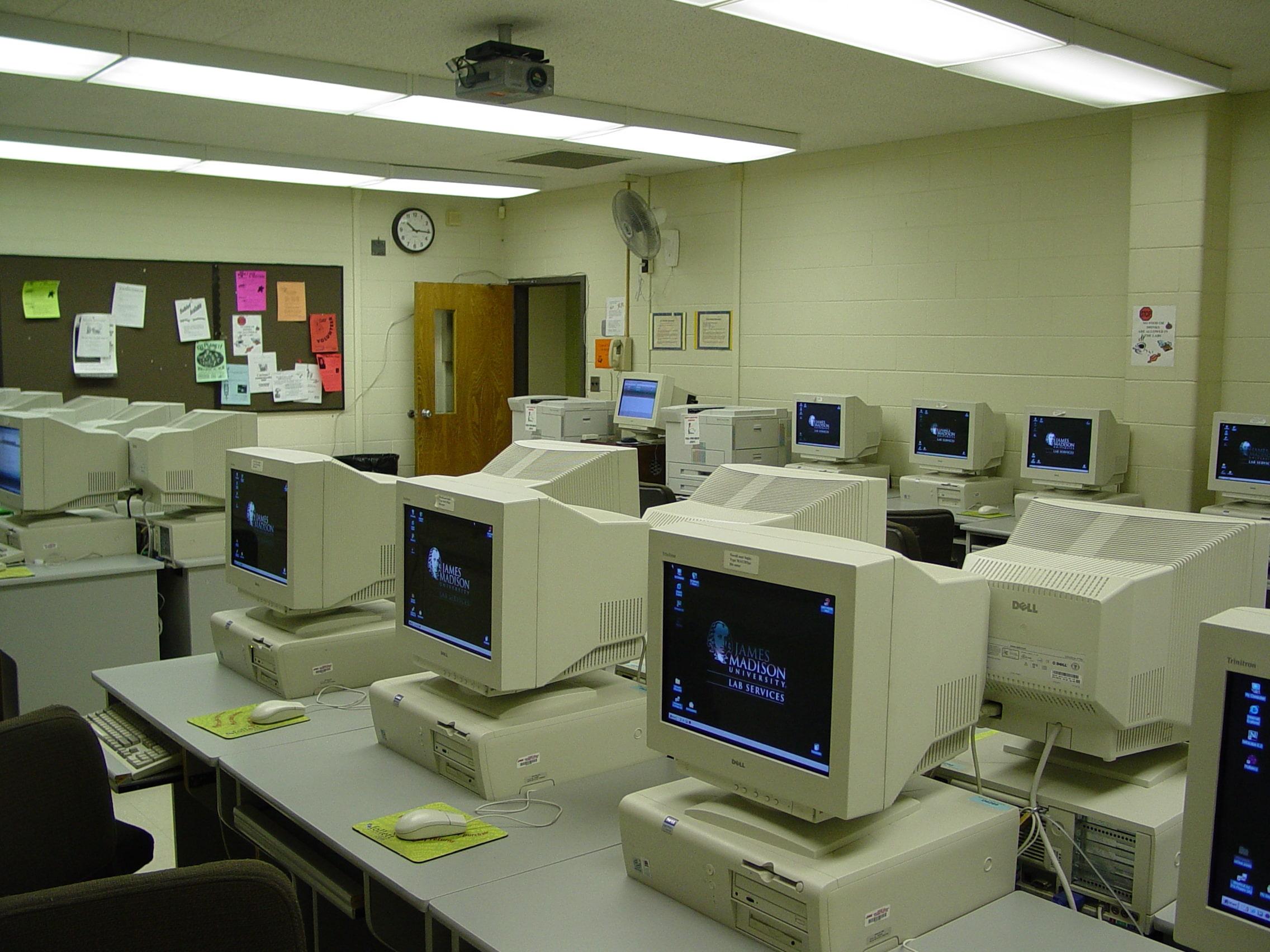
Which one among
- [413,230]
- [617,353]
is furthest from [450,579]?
[413,230]

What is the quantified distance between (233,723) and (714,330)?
503 cm

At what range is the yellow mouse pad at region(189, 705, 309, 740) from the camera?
249 centimetres

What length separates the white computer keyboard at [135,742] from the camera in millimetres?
2533

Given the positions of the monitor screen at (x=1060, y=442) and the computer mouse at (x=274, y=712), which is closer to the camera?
the computer mouse at (x=274, y=712)

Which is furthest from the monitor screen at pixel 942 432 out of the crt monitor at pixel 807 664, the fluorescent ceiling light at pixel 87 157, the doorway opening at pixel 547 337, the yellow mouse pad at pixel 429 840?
the fluorescent ceiling light at pixel 87 157

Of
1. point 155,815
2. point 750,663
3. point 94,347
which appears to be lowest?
point 155,815

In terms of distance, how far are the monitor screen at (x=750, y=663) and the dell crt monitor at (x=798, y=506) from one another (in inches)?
13.5

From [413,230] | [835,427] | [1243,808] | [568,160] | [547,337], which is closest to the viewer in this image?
[1243,808]

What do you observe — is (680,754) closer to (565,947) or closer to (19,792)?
(565,947)

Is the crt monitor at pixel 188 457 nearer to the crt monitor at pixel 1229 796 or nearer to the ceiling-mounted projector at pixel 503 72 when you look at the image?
the ceiling-mounted projector at pixel 503 72

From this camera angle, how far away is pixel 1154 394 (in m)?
4.96

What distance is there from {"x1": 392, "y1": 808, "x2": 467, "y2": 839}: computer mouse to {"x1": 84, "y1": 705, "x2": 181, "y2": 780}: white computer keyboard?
886 millimetres

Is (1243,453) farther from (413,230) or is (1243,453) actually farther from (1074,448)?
(413,230)

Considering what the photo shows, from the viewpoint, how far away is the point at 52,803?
6.51 feet
